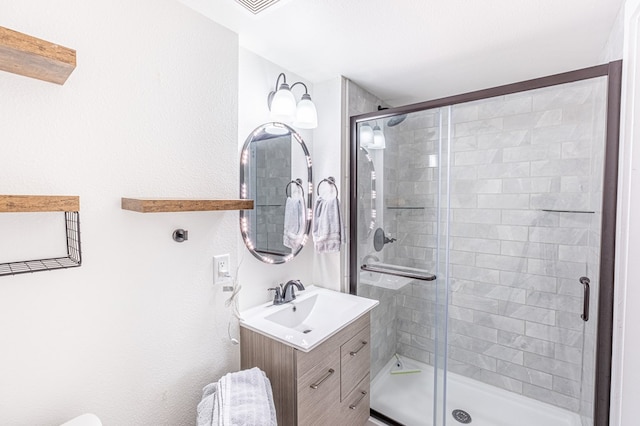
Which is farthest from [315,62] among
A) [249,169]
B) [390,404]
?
[390,404]

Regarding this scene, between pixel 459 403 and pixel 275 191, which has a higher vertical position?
pixel 275 191

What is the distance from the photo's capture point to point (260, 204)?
170 cm

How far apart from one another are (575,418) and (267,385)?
2.15 m

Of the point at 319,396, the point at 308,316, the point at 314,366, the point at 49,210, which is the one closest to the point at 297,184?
the point at 308,316

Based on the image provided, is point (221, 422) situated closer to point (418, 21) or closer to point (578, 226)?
point (418, 21)

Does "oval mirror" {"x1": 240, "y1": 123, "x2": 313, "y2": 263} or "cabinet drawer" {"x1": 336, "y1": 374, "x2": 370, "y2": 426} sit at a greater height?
"oval mirror" {"x1": 240, "y1": 123, "x2": 313, "y2": 263}

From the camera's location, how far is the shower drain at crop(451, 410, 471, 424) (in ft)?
6.59

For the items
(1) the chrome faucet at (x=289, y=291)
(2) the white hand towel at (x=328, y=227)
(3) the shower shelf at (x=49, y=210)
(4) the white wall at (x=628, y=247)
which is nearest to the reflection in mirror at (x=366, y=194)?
(2) the white hand towel at (x=328, y=227)

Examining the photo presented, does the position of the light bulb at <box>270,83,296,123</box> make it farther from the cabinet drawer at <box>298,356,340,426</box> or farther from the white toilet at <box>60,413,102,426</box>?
the white toilet at <box>60,413,102,426</box>

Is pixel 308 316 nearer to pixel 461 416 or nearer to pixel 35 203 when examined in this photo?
pixel 461 416

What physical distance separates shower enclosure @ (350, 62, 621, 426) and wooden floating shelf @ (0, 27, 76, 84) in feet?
5.03

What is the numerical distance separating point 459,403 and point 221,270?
199 centimetres

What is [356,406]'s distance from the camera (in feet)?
5.59

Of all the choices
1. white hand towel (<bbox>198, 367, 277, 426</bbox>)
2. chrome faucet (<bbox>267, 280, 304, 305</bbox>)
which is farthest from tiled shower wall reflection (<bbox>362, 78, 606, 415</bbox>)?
white hand towel (<bbox>198, 367, 277, 426</bbox>)
